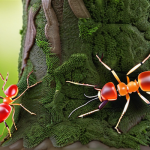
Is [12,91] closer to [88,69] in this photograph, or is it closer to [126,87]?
[88,69]

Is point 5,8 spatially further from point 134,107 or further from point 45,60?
point 134,107

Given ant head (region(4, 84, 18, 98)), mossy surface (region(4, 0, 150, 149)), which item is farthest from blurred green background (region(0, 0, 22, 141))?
mossy surface (region(4, 0, 150, 149))

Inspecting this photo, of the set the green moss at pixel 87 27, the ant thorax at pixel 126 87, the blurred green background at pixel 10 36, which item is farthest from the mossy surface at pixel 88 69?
Result: the blurred green background at pixel 10 36

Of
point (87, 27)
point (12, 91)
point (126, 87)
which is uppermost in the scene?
point (87, 27)

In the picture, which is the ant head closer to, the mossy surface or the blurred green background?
the mossy surface

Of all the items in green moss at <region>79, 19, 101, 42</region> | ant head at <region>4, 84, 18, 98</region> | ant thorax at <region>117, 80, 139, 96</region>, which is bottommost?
ant thorax at <region>117, 80, 139, 96</region>

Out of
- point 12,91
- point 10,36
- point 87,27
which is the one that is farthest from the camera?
point 10,36

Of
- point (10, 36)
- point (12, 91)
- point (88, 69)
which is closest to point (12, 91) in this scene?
point (12, 91)
